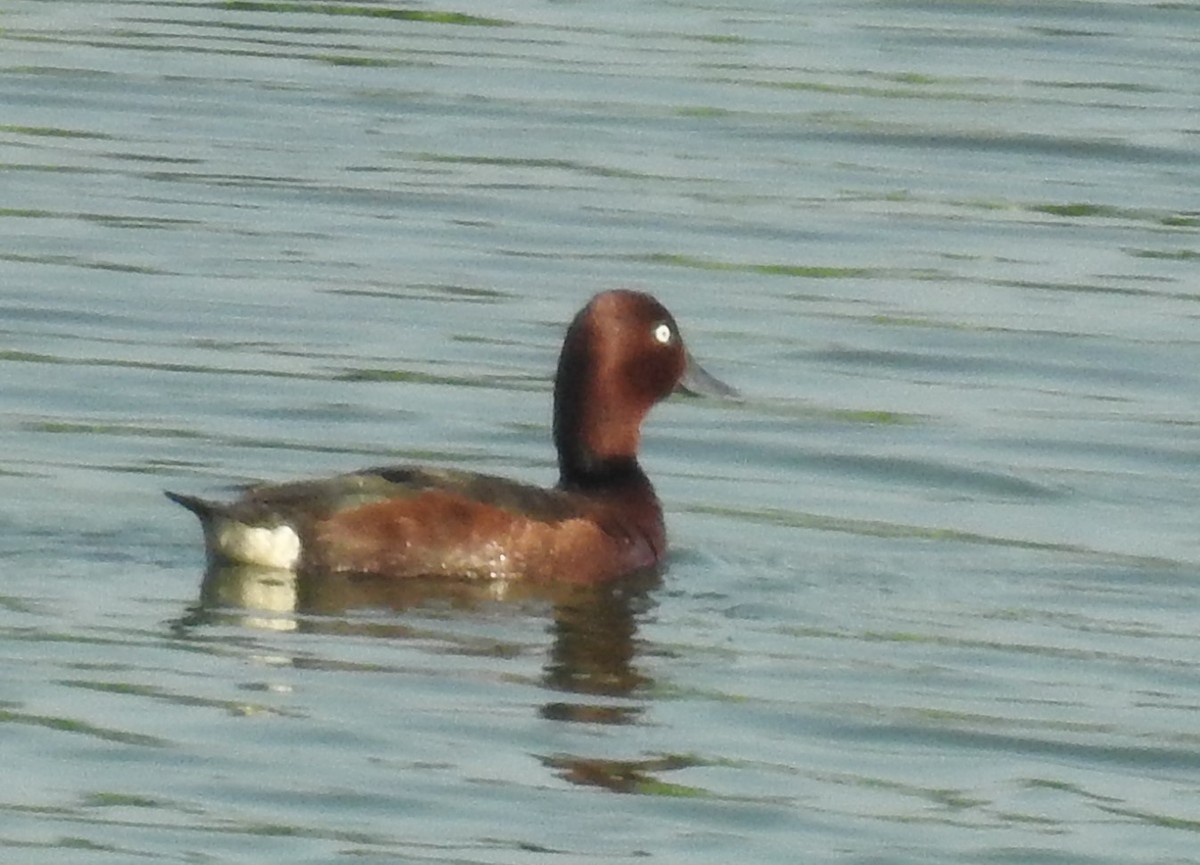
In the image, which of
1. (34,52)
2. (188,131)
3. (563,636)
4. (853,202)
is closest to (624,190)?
(853,202)

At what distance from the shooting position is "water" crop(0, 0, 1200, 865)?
969 cm

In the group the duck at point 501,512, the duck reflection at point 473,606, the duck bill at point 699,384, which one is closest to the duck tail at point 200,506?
the duck at point 501,512

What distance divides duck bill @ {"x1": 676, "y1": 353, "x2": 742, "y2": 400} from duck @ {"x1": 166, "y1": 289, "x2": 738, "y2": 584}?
374 mm

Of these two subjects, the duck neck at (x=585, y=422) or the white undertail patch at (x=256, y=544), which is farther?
the duck neck at (x=585, y=422)

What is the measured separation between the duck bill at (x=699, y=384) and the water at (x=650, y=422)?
0.34 meters

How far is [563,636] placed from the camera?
11602mm

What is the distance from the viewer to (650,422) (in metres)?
14.7

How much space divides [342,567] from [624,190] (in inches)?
255

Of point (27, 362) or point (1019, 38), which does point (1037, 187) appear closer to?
point (1019, 38)

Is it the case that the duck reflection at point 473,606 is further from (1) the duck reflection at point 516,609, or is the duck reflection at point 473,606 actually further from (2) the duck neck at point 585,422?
(2) the duck neck at point 585,422

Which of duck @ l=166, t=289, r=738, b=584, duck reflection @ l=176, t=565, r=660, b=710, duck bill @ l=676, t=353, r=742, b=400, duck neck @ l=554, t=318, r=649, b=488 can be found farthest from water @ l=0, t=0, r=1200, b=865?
duck neck @ l=554, t=318, r=649, b=488

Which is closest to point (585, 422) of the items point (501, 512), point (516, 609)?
point (501, 512)

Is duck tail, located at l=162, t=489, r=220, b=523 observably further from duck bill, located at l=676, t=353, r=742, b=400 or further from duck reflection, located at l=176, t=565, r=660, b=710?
duck bill, located at l=676, t=353, r=742, b=400

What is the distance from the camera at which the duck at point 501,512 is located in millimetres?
11930
